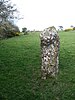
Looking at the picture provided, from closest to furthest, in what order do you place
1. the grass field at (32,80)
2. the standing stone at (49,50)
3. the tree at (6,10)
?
the grass field at (32,80) < the standing stone at (49,50) < the tree at (6,10)

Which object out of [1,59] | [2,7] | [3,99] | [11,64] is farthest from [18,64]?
[2,7]

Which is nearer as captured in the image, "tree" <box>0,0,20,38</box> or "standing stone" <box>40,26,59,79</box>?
"standing stone" <box>40,26,59,79</box>

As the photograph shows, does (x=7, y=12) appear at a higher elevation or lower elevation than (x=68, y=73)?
higher

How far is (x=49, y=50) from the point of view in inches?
566

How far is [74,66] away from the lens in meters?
16.8

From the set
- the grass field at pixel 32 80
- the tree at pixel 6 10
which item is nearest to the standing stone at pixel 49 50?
the grass field at pixel 32 80

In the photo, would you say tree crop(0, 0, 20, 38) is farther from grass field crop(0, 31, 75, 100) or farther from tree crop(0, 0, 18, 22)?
grass field crop(0, 31, 75, 100)

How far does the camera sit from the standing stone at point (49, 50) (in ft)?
46.9

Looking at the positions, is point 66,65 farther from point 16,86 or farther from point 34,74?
point 16,86

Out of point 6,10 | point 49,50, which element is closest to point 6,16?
point 6,10

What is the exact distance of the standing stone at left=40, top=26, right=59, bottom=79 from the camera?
14293 millimetres

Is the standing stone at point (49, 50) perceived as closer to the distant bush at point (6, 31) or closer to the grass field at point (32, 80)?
the grass field at point (32, 80)

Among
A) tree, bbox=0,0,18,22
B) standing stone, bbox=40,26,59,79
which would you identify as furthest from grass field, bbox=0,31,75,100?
tree, bbox=0,0,18,22

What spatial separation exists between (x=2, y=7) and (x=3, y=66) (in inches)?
732
